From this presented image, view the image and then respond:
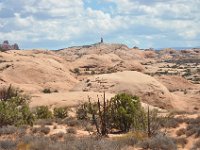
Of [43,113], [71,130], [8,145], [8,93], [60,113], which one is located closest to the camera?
[8,145]

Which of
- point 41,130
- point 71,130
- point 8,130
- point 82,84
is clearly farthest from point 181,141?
point 82,84

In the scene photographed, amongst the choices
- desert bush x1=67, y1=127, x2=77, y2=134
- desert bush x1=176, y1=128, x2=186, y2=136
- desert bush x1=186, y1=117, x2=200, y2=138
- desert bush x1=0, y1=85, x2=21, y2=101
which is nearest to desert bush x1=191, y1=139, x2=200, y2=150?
desert bush x1=186, y1=117, x2=200, y2=138

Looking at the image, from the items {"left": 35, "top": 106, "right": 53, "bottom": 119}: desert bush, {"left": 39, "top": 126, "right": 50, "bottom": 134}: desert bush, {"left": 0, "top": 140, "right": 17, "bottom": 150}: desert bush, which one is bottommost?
{"left": 39, "top": 126, "right": 50, "bottom": 134}: desert bush

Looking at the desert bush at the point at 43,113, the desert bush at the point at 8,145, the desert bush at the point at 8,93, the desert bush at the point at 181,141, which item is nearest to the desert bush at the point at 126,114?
the desert bush at the point at 181,141

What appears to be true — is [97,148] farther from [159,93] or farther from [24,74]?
[24,74]

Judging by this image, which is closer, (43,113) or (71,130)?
(71,130)

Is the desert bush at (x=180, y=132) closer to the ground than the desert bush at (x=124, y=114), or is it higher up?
closer to the ground

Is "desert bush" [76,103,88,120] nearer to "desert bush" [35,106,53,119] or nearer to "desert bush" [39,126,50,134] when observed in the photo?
"desert bush" [35,106,53,119]

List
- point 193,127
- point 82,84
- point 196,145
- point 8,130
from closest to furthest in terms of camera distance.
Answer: point 196,145
point 8,130
point 193,127
point 82,84

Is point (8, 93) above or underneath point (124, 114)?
above

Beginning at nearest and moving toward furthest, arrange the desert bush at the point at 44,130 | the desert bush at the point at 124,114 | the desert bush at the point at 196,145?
1. the desert bush at the point at 196,145
2. the desert bush at the point at 44,130
3. the desert bush at the point at 124,114

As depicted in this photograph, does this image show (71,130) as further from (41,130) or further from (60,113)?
(60,113)

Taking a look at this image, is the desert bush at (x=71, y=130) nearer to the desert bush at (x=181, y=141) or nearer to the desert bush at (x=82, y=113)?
the desert bush at (x=82, y=113)

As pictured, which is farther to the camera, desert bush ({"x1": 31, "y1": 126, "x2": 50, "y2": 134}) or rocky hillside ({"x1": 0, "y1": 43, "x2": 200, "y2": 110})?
rocky hillside ({"x1": 0, "y1": 43, "x2": 200, "y2": 110})
